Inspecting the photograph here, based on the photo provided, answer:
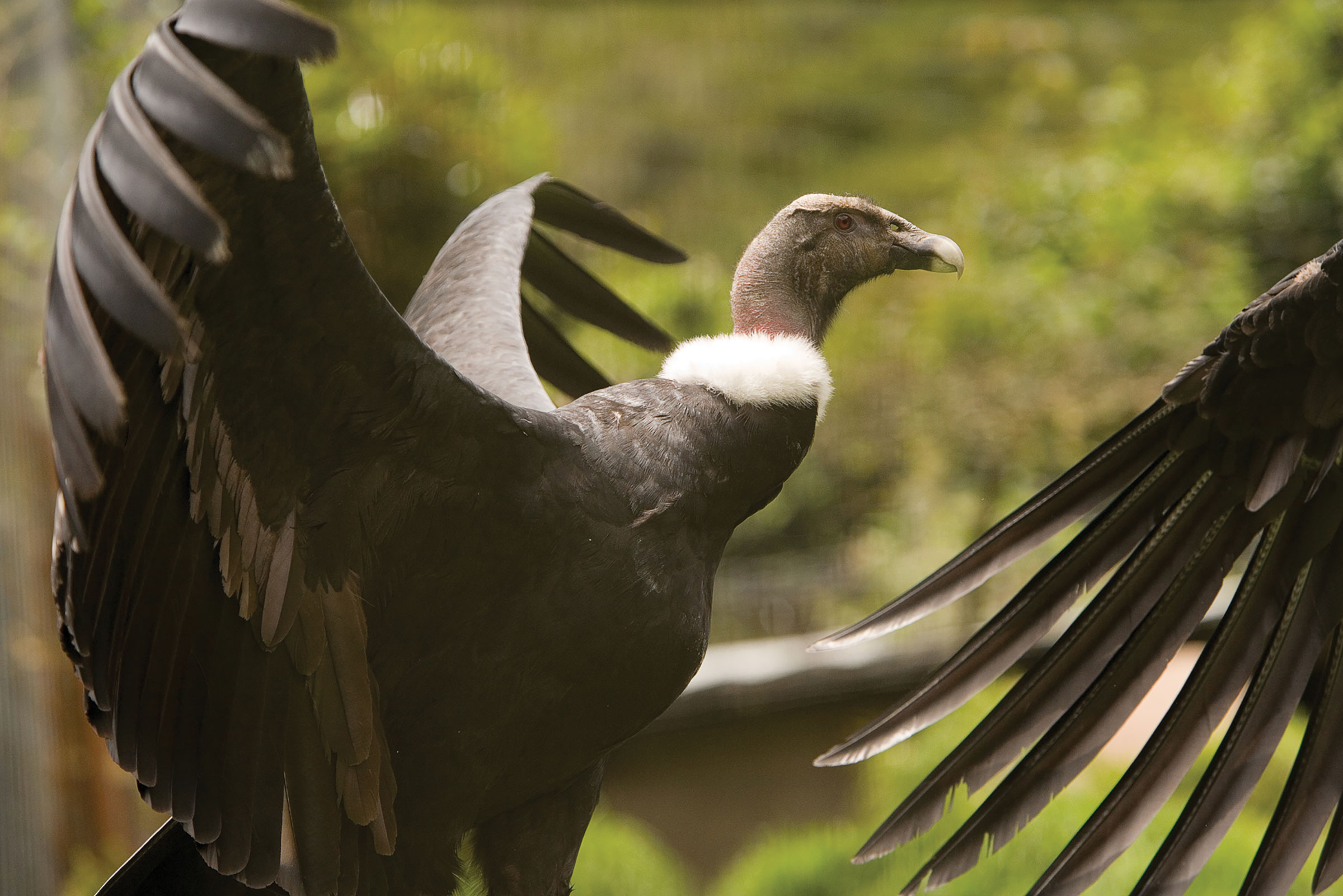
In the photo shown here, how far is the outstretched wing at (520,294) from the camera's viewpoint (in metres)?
2.27

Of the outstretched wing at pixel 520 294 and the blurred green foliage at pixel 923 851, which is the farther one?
the blurred green foliage at pixel 923 851

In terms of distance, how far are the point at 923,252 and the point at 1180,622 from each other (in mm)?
711

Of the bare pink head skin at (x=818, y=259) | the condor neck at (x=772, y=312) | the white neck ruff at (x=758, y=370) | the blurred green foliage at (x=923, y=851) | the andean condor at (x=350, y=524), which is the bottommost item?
the blurred green foliage at (x=923, y=851)

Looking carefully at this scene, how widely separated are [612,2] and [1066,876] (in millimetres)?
10664

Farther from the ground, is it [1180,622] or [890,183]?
[890,183]

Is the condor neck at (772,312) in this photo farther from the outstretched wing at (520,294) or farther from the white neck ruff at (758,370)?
the outstretched wing at (520,294)

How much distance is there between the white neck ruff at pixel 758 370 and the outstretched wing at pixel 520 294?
34 cm

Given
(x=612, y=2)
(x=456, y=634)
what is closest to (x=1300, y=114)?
(x=456, y=634)

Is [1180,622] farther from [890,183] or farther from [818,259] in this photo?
[890,183]

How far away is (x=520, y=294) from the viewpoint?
265cm

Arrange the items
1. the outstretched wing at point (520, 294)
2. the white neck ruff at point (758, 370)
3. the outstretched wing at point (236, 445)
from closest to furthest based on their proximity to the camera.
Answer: the outstretched wing at point (236, 445) → the white neck ruff at point (758, 370) → the outstretched wing at point (520, 294)

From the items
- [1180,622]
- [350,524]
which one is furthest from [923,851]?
[350,524]

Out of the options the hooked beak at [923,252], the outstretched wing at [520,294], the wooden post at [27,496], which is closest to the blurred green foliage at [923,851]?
the wooden post at [27,496]

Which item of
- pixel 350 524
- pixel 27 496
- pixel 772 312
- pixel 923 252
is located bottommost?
pixel 27 496
